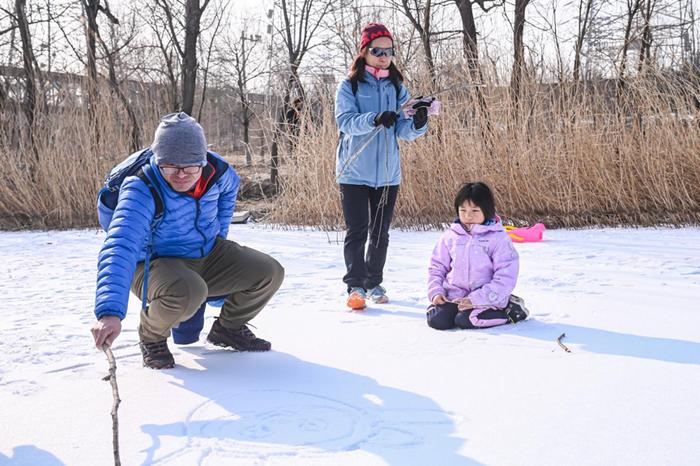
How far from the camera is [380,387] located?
7.22 ft

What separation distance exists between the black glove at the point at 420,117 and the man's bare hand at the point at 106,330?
194 cm

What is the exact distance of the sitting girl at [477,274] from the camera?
9.60 ft

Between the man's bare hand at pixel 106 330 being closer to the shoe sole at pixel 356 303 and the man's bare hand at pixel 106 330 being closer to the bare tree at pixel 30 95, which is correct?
the shoe sole at pixel 356 303

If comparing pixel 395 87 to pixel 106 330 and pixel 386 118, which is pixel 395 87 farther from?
pixel 106 330

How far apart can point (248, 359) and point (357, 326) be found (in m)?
0.65

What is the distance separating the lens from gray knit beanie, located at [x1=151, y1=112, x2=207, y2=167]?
225cm

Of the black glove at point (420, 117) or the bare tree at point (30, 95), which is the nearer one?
the black glove at point (420, 117)

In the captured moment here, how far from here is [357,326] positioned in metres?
3.04

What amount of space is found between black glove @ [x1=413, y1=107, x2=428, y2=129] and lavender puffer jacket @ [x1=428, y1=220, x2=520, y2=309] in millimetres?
592

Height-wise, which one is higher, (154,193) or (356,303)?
(154,193)

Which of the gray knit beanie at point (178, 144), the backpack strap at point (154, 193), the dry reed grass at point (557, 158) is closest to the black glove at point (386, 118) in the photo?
the gray knit beanie at point (178, 144)

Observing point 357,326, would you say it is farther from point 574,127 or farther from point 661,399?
point 574,127

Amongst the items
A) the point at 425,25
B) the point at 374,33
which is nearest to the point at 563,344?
the point at 374,33

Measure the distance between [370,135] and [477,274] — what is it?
956mm
